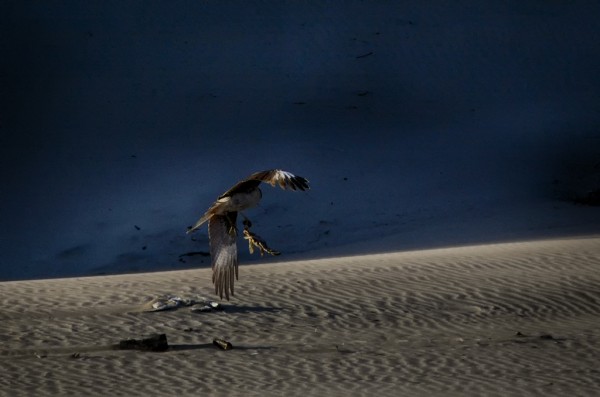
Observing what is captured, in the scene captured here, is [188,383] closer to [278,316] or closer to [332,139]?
[278,316]

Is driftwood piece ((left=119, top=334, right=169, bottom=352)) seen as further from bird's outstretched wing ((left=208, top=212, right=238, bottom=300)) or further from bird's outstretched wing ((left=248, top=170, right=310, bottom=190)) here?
bird's outstretched wing ((left=248, top=170, right=310, bottom=190))

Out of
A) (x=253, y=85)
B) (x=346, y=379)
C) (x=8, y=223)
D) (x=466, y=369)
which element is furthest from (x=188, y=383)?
(x=253, y=85)

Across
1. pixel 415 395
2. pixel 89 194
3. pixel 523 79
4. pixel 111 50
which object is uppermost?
pixel 111 50

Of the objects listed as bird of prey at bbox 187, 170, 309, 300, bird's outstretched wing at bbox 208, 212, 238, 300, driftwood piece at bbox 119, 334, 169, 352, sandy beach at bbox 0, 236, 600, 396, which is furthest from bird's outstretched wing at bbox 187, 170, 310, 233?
driftwood piece at bbox 119, 334, 169, 352

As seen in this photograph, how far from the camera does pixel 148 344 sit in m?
9.91

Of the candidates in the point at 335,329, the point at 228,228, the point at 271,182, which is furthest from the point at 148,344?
the point at 271,182

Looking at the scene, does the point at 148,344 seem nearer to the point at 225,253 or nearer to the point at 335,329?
the point at 335,329

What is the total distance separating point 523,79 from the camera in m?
22.4

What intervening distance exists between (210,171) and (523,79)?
21.4 feet

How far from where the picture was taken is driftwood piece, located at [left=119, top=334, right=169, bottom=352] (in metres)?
9.87

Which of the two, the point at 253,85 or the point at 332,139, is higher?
the point at 253,85

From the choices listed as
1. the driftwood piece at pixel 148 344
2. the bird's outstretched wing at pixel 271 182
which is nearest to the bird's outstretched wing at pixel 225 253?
the bird's outstretched wing at pixel 271 182

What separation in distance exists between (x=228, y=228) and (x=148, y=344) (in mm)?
2390

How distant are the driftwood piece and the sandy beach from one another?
0.27 ft
